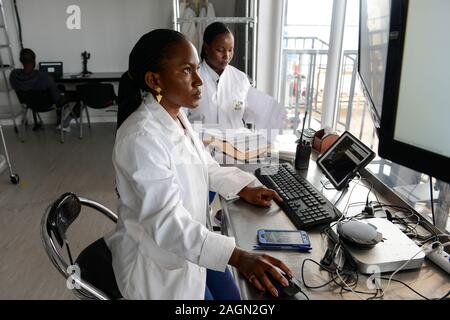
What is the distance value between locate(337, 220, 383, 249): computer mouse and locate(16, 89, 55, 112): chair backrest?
419 centimetres

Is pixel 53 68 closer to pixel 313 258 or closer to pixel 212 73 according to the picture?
pixel 212 73

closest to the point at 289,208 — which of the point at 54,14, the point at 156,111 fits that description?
the point at 156,111

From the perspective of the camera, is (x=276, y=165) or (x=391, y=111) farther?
(x=276, y=165)

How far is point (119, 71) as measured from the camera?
5.05 metres

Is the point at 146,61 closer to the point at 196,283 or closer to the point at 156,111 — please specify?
the point at 156,111

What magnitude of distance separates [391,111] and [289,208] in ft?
1.37

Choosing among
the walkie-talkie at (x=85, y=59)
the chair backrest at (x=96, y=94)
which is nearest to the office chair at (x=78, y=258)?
the chair backrest at (x=96, y=94)

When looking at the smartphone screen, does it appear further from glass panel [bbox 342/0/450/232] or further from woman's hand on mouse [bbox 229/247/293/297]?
glass panel [bbox 342/0/450/232]

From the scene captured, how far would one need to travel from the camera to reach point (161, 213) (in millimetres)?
858

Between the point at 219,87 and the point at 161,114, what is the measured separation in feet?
3.70

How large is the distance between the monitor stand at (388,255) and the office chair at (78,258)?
65 centimetres

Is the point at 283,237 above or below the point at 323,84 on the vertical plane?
below

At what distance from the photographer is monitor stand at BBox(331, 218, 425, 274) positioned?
0.78m

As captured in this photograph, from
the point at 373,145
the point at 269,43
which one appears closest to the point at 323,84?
the point at 373,145
